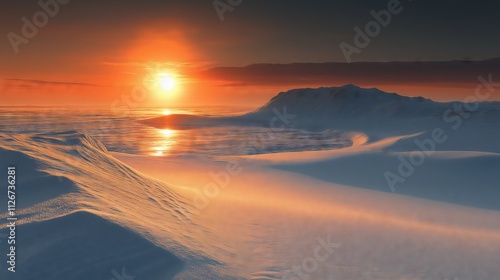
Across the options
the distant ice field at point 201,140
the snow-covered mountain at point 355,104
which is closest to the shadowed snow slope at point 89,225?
the distant ice field at point 201,140

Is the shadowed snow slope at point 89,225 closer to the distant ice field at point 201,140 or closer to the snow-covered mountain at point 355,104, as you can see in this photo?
the distant ice field at point 201,140

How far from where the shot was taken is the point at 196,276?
4418 mm

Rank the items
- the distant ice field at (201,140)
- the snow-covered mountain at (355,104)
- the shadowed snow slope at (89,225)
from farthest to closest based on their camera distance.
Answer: the snow-covered mountain at (355,104)
the distant ice field at (201,140)
the shadowed snow slope at (89,225)

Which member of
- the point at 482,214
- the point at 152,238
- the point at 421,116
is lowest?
the point at 482,214

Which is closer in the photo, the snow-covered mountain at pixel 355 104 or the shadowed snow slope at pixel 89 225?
the shadowed snow slope at pixel 89 225

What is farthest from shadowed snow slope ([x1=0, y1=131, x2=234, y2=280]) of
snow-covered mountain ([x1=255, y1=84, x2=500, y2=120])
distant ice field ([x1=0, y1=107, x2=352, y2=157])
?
snow-covered mountain ([x1=255, y1=84, x2=500, y2=120])

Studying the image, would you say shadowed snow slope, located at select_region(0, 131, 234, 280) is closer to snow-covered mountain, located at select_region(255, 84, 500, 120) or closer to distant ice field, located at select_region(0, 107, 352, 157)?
distant ice field, located at select_region(0, 107, 352, 157)

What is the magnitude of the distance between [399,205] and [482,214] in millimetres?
1899

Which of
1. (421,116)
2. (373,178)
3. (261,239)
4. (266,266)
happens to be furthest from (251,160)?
(421,116)

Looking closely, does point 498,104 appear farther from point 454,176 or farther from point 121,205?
point 121,205

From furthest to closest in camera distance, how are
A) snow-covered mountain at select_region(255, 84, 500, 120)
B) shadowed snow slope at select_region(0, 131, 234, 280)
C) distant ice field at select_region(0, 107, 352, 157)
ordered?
snow-covered mountain at select_region(255, 84, 500, 120)
distant ice field at select_region(0, 107, 352, 157)
shadowed snow slope at select_region(0, 131, 234, 280)

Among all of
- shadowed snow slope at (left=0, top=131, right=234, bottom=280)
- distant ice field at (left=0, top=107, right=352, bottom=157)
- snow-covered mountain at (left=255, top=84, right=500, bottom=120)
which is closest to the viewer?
shadowed snow slope at (left=0, top=131, right=234, bottom=280)

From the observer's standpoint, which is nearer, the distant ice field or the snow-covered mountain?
the distant ice field

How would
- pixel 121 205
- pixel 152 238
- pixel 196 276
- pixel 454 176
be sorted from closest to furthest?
pixel 196 276 → pixel 152 238 → pixel 121 205 → pixel 454 176
